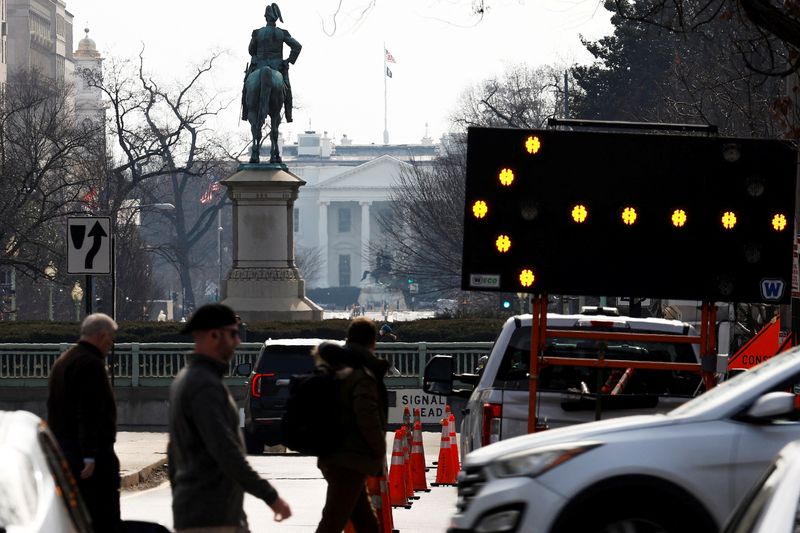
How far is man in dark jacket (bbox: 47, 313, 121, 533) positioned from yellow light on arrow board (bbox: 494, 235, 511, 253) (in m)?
2.64

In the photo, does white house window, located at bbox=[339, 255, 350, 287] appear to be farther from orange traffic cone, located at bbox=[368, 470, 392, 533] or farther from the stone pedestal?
orange traffic cone, located at bbox=[368, 470, 392, 533]

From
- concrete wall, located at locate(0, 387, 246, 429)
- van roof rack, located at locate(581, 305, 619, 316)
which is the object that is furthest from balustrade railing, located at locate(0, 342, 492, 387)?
van roof rack, located at locate(581, 305, 619, 316)

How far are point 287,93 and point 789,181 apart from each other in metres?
33.7

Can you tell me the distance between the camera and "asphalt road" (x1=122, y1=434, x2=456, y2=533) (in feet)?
54.5

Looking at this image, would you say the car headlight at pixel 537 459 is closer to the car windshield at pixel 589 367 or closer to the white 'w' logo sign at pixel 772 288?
the car windshield at pixel 589 367

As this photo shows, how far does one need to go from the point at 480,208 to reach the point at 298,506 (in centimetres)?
641

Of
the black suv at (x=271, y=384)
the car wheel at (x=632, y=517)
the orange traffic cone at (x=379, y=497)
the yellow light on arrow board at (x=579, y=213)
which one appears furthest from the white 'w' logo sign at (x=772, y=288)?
the black suv at (x=271, y=384)

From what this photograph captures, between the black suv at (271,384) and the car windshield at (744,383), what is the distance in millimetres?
15833


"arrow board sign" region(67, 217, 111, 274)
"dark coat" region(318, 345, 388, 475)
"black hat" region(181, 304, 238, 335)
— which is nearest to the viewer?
"black hat" region(181, 304, 238, 335)

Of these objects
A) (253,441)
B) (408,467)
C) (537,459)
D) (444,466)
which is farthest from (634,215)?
(253,441)

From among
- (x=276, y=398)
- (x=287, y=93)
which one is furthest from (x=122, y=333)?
(x=276, y=398)

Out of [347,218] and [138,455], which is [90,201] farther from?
[347,218]

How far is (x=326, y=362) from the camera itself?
11.2 meters

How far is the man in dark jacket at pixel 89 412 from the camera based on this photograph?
11703mm
